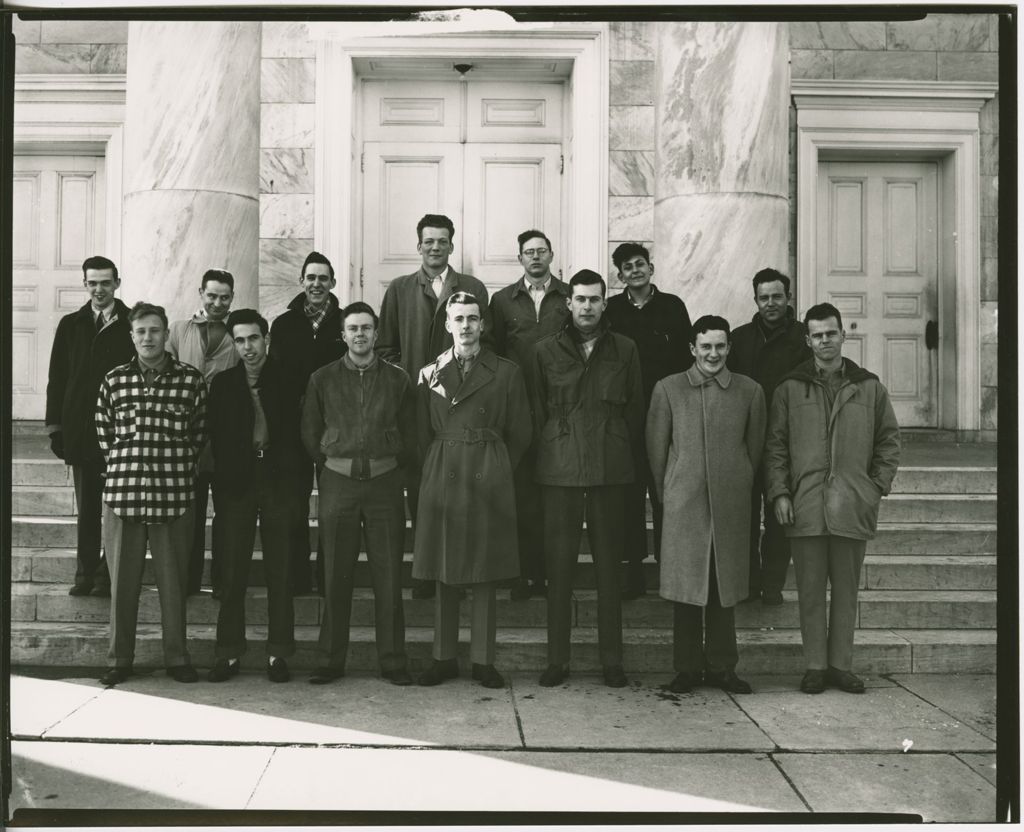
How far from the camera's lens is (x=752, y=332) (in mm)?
6039

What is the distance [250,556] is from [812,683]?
3.04 metres

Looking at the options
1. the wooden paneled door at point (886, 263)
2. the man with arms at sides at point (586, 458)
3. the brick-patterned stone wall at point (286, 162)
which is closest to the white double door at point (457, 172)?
the brick-patterned stone wall at point (286, 162)

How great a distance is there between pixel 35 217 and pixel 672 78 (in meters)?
5.90

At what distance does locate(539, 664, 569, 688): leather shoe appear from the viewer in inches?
209

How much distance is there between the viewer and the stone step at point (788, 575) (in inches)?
240

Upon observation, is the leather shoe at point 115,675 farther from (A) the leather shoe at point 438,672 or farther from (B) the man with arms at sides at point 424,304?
(B) the man with arms at sides at point 424,304

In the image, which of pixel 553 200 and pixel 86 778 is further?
pixel 553 200

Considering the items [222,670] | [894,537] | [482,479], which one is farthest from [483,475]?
[894,537]

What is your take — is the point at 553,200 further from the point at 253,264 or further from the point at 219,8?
the point at 219,8

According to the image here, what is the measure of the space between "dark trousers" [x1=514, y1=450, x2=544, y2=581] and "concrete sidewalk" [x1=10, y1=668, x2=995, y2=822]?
2.31 ft

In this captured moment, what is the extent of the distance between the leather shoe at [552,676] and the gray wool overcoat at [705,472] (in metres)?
0.68

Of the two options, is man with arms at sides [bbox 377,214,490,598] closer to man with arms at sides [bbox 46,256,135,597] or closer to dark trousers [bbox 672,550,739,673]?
man with arms at sides [bbox 46,256,135,597]

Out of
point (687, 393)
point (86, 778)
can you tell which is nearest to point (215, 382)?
point (86, 778)

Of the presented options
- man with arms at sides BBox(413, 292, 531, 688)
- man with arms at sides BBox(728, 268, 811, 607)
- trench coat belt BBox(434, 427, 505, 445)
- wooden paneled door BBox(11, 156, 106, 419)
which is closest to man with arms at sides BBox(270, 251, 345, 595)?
man with arms at sides BBox(413, 292, 531, 688)
